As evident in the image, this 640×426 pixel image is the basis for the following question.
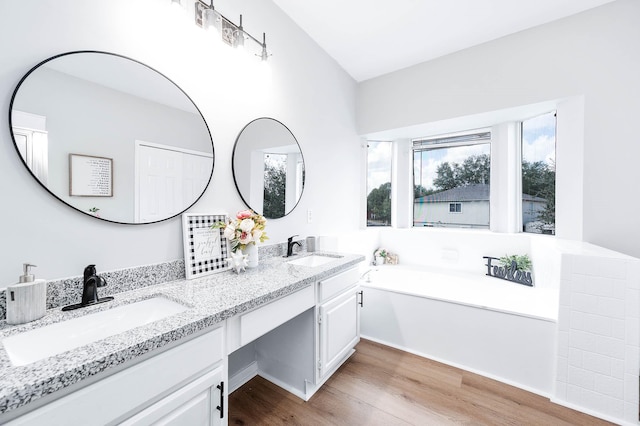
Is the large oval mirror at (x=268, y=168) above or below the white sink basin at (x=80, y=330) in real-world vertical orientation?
above

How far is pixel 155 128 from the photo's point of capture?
1390 millimetres

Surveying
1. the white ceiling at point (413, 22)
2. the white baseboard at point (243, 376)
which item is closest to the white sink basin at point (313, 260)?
the white baseboard at point (243, 376)

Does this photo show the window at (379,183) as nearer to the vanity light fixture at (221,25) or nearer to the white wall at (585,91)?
the white wall at (585,91)

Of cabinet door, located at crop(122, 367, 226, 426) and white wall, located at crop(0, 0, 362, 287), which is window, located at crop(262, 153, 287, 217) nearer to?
white wall, located at crop(0, 0, 362, 287)

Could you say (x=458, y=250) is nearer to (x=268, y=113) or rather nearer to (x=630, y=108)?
(x=630, y=108)

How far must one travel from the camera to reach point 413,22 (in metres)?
2.32

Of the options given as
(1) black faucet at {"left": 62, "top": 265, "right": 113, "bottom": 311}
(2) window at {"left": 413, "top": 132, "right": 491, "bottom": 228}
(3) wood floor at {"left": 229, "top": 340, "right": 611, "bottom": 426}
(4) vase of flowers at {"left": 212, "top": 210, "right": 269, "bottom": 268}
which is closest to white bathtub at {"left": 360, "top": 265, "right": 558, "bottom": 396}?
(3) wood floor at {"left": 229, "top": 340, "right": 611, "bottom": 426}

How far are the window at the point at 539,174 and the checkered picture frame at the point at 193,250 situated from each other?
3125 mm

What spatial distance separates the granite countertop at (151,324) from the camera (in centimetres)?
62

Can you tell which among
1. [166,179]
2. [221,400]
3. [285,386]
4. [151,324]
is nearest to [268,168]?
[166,179]

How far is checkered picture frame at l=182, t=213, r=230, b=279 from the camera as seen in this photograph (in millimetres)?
1497

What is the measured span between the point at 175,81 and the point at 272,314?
4.54ft

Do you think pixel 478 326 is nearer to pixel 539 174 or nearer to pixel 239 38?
pixel 539 174

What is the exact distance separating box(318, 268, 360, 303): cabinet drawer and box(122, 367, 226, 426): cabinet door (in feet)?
2.69
